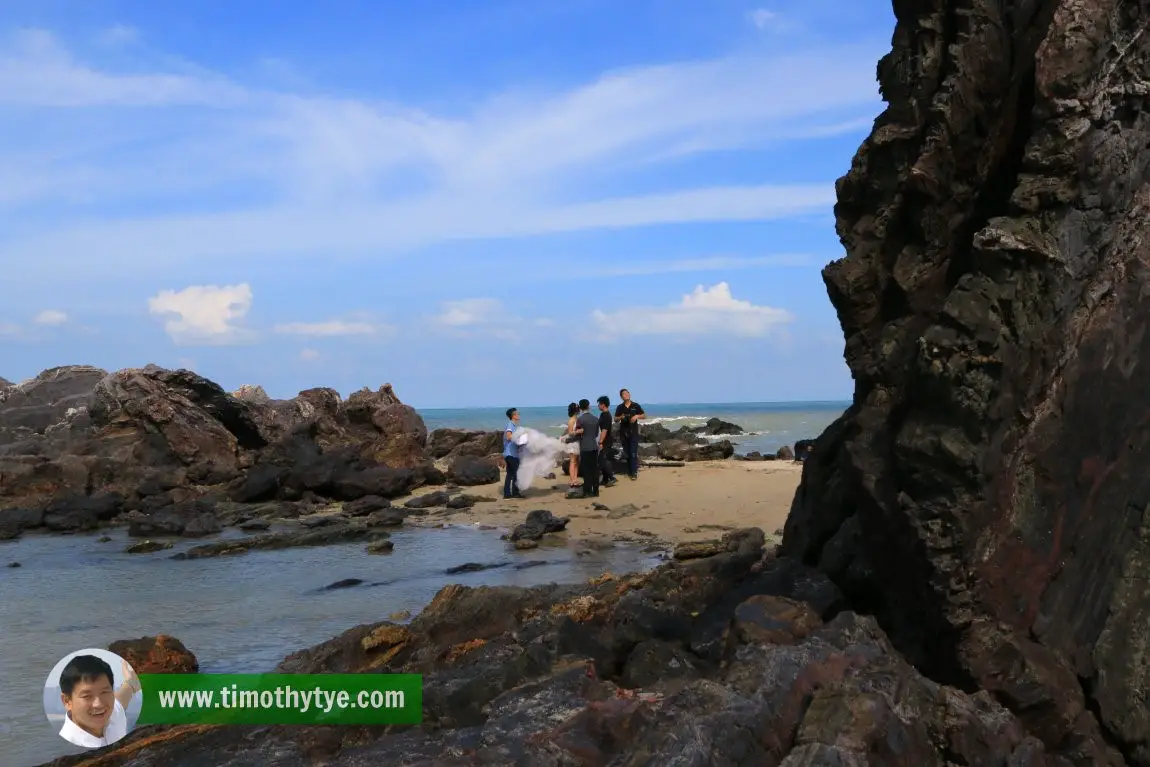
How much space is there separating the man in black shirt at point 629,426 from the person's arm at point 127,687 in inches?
528

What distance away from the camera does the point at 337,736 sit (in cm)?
465

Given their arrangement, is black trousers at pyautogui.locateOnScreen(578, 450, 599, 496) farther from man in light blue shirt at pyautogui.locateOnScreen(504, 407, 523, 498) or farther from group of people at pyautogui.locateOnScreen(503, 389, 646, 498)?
man in light blue shirt at pyautogui.locateOnScreen(504, 407, 523, 498)

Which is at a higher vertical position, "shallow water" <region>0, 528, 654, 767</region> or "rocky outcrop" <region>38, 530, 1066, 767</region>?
"rocky outcrop" <region>38, 530, 1066, 767</region>

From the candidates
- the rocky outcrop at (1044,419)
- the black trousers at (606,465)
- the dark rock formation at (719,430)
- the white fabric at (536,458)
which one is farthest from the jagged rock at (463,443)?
the rocky outcrop at (1044,419)

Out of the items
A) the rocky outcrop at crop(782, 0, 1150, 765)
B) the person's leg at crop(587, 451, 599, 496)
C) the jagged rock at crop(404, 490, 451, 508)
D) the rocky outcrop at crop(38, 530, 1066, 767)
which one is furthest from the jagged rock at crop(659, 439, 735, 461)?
the rocky outcrop at crop(782, 0, 1150, 765)

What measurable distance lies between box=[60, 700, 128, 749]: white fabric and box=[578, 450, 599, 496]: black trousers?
12.4 metres

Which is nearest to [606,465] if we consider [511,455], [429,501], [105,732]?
[511,455]

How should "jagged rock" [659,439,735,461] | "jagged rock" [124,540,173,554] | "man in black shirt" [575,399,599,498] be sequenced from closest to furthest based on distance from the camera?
1. "jagged rock" [124,540,173,554]
2. "man in black shirt" [575,399,599,498]
3. "jagged rock" [659,439,735,461]

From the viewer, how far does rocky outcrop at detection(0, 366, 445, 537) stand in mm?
19969

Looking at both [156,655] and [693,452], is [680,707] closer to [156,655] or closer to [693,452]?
[156,655]

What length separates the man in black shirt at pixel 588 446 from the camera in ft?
57.3

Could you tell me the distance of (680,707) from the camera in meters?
4.12

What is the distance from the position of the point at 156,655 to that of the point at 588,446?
10823 mm

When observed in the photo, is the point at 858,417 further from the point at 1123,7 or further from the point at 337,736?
the point at 337,736
